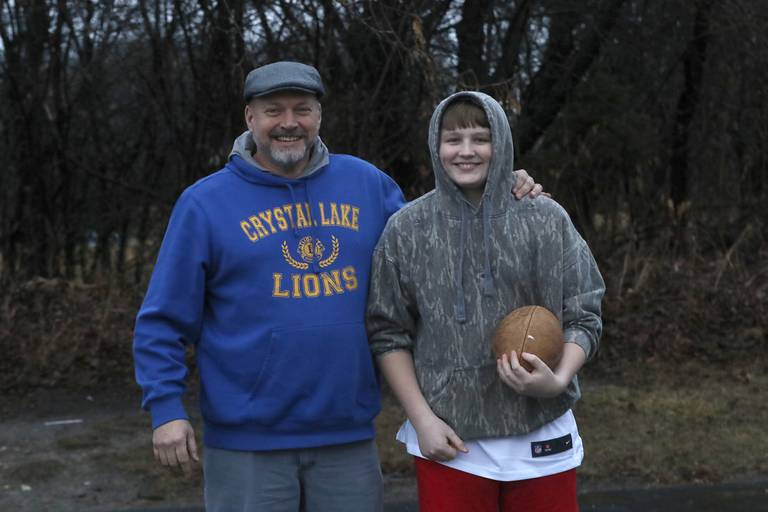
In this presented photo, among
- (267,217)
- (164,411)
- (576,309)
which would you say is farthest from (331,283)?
(576,309)

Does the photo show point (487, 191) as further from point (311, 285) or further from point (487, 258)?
point (311, 285)

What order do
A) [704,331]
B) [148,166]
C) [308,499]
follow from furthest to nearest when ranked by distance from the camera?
[148,166] < [704,331] < [308,499]

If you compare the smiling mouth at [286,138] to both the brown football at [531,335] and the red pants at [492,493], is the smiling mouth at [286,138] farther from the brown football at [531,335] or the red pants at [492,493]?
the red pants at [492,493]

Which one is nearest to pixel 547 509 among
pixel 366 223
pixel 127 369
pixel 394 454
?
pixel 366 223

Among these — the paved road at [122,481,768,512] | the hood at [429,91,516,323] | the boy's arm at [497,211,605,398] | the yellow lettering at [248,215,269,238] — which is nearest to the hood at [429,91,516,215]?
the hood at [429,91,516,323]

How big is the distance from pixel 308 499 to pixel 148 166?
725cm

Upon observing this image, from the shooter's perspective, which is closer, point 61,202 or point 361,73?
point 361,73

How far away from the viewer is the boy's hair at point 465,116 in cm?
334

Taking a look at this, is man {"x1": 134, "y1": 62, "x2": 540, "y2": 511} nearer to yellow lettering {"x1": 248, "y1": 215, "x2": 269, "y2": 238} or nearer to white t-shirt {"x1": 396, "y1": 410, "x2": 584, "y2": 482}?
yellow lettering {"x1": 248, "y1": 215, "x2": 269, "y2": 238}

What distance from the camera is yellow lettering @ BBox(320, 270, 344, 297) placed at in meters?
3.49

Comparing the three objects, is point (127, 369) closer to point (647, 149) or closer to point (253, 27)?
point (253, 27)

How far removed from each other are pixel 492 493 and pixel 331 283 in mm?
797

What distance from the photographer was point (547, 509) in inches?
131

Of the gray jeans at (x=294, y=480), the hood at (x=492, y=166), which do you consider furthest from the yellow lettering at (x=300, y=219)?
the gray jeans at (x=294, y=480)
